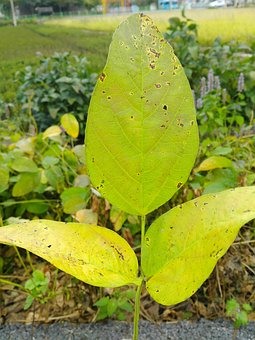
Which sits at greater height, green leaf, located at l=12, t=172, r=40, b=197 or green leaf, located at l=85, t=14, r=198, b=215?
green leaf, located at l=85, t=14, r=198, b=215

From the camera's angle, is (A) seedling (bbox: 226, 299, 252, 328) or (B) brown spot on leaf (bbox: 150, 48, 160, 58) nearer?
(B) brown spot on leaf (bbox: 150, 48, 160, 58)

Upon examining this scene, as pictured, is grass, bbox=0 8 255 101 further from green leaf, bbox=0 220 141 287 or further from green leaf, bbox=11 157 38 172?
green leaf, bbox=0 220 141 287

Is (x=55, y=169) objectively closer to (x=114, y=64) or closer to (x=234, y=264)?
(x=234, y=264)

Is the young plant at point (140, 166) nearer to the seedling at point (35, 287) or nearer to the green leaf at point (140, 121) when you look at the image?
the green leaf at point (140, 121)

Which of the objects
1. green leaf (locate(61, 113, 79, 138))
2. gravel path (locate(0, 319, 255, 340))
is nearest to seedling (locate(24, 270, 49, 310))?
gravel path (locate(0, 319, 255, 340))

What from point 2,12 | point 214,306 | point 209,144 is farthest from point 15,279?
point 2,12

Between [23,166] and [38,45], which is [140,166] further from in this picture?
[38,45]
